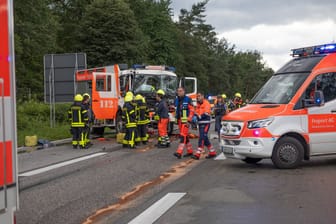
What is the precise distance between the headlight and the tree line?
22665mm

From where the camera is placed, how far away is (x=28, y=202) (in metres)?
8.03

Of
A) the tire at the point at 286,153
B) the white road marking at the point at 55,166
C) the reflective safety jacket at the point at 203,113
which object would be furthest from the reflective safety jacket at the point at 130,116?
the tire at the point at 286,153

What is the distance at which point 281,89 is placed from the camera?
11.2 m

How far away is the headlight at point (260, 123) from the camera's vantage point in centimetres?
1042

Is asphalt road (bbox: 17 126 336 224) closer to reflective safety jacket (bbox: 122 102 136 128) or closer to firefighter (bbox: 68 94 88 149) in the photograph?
reflective safety jacket (bbox: 122 102 136 128)

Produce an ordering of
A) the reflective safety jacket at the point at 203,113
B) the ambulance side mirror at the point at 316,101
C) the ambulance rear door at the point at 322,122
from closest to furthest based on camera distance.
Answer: the ambulance side mirror at the point at 316,101 → the ambulance rear door at the point at 322,122 → the reflective safety jacket at the point at 203,113

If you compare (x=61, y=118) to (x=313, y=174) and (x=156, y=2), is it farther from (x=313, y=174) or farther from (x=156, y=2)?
(x=156, y=2)

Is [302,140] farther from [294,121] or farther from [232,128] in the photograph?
[232,128]

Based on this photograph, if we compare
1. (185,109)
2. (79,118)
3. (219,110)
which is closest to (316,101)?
(185,109)

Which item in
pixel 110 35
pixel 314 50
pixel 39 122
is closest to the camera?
pixel 314 50

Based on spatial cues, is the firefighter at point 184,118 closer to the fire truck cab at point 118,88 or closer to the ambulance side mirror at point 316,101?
the ambulance side mirror at point 316,101

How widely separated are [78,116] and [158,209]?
913 centimetres

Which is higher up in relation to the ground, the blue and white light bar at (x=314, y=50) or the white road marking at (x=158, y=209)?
the blue and white light bar at (x=314, y=50)

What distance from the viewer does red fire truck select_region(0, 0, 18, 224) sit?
12.0ft
